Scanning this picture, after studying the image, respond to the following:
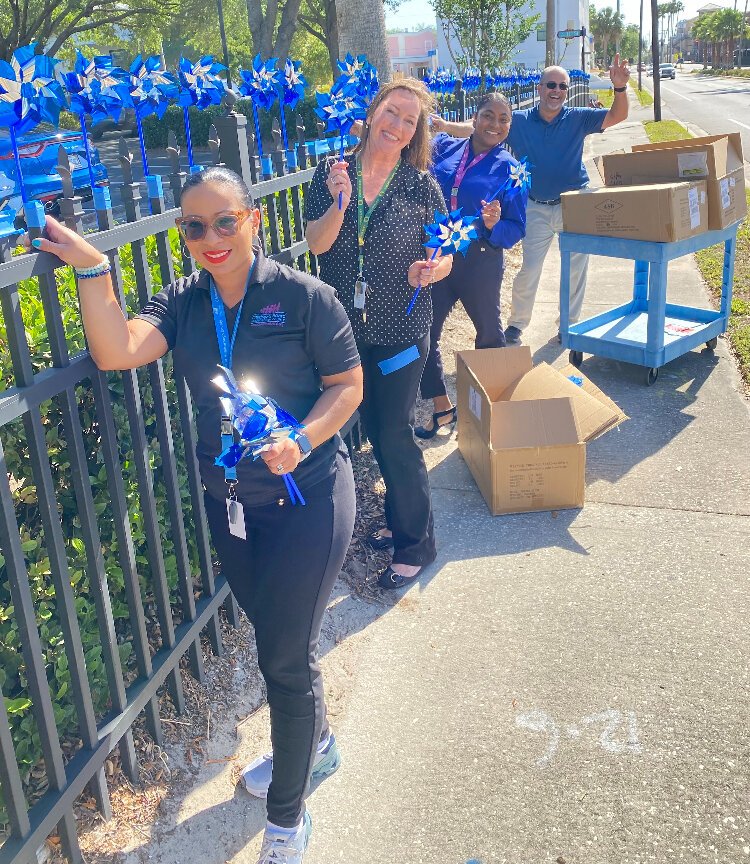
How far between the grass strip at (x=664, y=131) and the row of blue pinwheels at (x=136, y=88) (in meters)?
18.7

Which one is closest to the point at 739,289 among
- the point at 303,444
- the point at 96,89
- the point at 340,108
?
the point at 340,108

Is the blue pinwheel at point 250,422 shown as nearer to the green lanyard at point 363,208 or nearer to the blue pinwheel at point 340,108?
the green lanyard at point 363,208

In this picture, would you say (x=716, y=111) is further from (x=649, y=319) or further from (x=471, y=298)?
(x=471, y=298)

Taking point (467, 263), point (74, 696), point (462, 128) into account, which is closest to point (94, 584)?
point (74, 696)

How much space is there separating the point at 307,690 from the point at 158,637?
1000mm

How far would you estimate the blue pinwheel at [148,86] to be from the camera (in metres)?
2.88

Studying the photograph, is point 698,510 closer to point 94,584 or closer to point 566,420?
point 566,420

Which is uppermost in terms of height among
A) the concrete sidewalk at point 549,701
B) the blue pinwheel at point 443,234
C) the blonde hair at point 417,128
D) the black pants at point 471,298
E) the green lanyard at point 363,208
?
the blonde hair at point 417,128

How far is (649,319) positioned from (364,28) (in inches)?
149

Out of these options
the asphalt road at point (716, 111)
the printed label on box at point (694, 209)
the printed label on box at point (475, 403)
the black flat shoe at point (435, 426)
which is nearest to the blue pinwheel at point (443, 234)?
the printed label on box at point (475, 403)

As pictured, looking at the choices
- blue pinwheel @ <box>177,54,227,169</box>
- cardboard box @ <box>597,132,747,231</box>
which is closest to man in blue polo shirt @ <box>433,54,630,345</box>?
cardboard box @ <box>597,132,747,231</box>

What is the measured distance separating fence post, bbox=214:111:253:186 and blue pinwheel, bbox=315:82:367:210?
55 centimetres

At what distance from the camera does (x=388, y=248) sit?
3504 mm

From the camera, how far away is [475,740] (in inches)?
113
